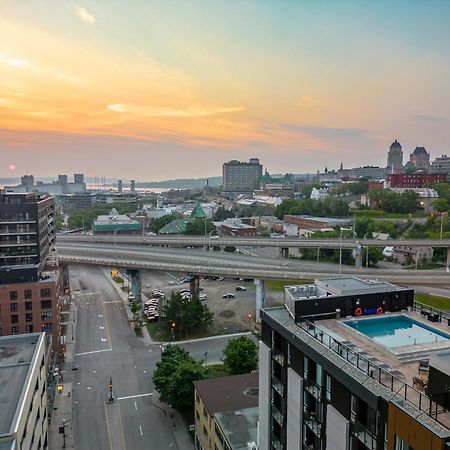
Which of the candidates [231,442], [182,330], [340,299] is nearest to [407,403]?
[340,299]

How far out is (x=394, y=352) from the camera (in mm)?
19438

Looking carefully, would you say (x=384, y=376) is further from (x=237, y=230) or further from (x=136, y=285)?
(x=237, y=230)

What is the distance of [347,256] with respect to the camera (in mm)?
104875

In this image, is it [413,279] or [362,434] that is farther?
[413,279]

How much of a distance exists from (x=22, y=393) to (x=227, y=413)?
14.8 m

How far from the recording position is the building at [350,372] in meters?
15.1

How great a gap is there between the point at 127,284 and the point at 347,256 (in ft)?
168

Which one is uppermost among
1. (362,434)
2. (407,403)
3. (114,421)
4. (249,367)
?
(407,403)

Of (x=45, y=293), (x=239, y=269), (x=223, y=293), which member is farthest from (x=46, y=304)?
(x=223, y=293)

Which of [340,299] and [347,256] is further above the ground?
[340,299]

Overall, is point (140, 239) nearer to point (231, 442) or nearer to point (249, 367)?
point (249, 367)

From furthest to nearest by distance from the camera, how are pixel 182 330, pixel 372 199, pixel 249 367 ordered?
1. pixel 372 199
2. pixel 182 330
3. pixel 249 367

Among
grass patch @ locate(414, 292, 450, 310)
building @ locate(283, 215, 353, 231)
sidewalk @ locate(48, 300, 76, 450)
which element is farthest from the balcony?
building @ locate(283, 215, 353, 231)

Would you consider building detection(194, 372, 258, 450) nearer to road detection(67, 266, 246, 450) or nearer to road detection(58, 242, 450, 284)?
road detection(67, 266, 246, 450)
